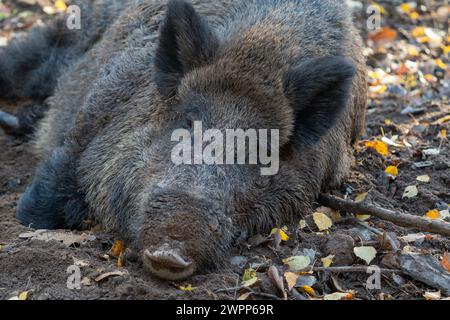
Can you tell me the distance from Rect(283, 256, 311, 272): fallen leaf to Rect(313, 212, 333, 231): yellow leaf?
62 centimetres

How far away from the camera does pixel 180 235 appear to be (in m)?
4.32

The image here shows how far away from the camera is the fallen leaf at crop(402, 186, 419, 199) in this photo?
6.16 m

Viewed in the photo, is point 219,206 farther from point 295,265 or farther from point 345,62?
point 345,62

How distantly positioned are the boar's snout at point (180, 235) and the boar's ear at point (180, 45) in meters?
1.31

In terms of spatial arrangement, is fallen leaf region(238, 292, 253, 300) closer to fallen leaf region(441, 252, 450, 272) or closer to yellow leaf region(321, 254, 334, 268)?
yellow leaf region(321, 254, 334, 268)

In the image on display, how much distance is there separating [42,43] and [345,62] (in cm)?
480

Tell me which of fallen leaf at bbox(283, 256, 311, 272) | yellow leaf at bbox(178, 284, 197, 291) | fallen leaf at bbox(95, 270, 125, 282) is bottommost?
fallen leaf at bbox(283, 256, 311, 272)

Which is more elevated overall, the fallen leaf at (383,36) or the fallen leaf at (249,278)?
the fallen leaf at (383,36)

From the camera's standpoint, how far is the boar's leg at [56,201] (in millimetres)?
6086

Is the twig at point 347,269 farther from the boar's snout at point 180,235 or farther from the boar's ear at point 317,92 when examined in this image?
the boar's ear at point 317,92

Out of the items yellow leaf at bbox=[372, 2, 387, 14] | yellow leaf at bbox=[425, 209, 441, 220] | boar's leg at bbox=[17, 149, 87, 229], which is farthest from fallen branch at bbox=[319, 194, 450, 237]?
yellow leaf at bbox=[372, 2, 387, 14]

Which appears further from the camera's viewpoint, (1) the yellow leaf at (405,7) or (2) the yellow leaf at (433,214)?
(1) the yellow leaf at (405,7)

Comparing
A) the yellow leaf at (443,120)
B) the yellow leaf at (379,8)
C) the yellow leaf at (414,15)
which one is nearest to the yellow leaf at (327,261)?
the yellow leaf at (443,120)
